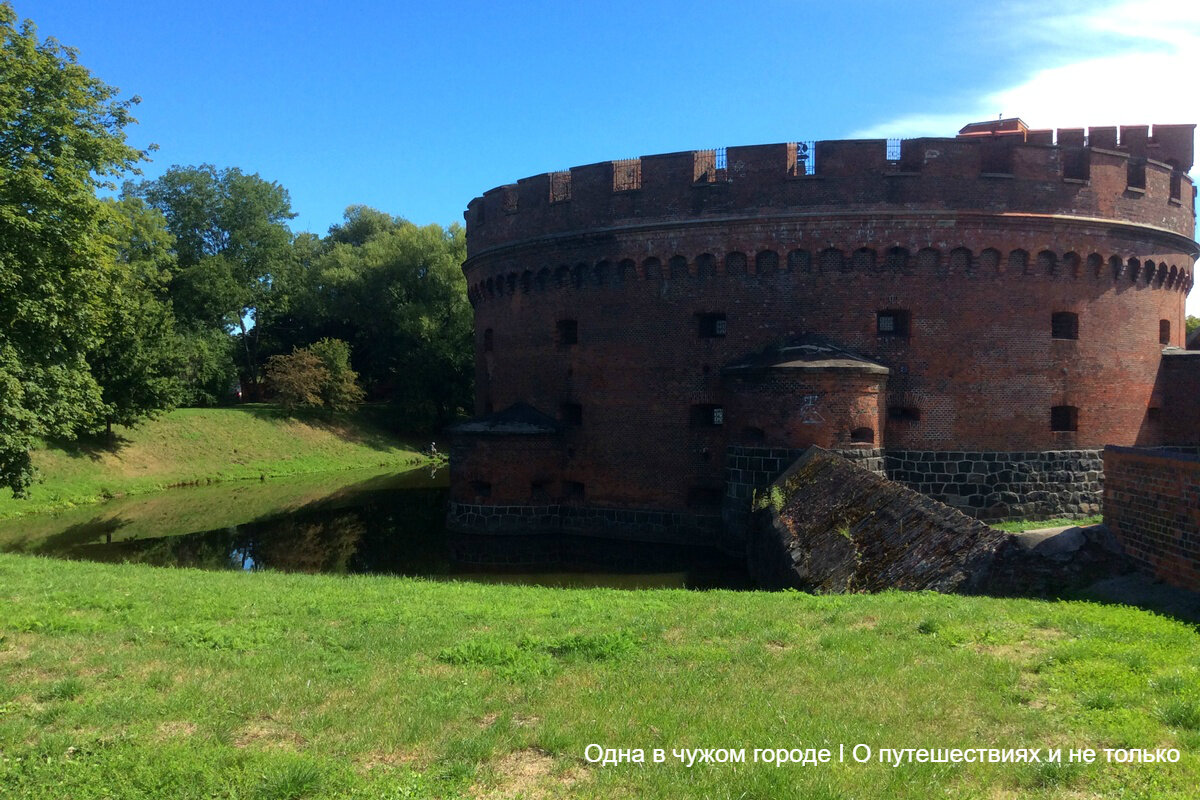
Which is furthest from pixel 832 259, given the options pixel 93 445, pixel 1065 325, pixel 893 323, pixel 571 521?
pixel 93 445

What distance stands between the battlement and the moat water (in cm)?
704

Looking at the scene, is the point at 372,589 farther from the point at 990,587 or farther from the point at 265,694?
the point at 990,587

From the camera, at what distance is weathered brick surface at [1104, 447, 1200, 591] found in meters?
6.72

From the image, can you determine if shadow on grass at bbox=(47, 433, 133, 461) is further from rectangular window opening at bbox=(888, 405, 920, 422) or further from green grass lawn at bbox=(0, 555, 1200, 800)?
rectangular window opening at bbox=(888, 405, 920, 422)

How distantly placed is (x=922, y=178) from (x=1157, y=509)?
10032mm

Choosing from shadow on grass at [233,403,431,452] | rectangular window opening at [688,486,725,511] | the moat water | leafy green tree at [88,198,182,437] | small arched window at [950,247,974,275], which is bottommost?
the moat water

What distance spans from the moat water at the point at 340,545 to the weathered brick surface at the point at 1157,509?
21.6 feet

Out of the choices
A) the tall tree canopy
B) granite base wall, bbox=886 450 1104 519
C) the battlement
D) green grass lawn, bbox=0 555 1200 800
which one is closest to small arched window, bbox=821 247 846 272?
the battlement

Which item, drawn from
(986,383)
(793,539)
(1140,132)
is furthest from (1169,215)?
(793,539)

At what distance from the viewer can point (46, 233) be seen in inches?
478

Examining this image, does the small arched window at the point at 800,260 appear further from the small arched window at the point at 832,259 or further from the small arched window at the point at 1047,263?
the small arched window at the point at 1047,263

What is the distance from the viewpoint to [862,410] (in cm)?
1478

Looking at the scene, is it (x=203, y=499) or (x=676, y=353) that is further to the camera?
(x=203, y=499)

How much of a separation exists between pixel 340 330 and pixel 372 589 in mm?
38245
